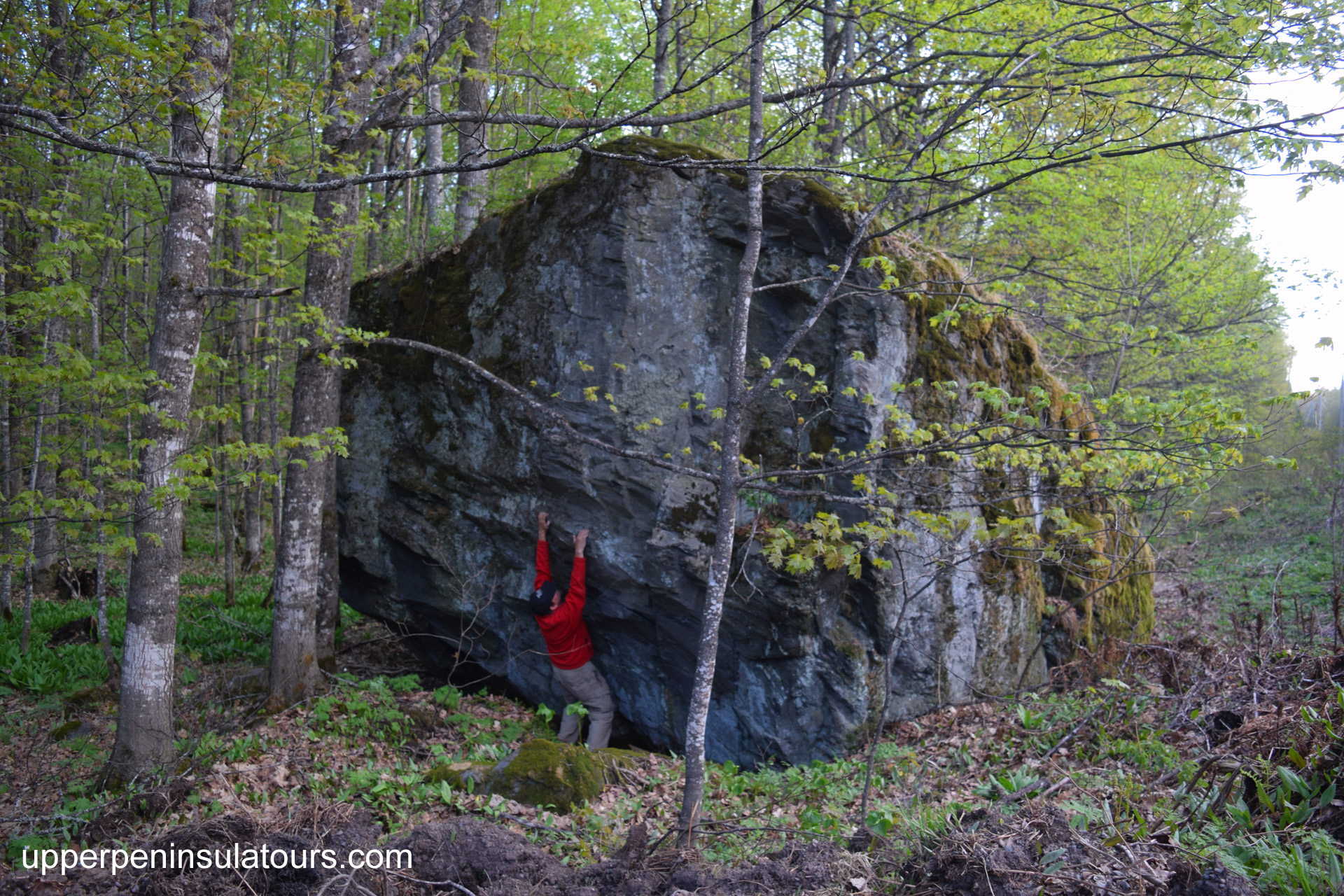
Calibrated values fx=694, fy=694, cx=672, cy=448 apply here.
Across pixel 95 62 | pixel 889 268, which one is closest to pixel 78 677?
pixel 95 62

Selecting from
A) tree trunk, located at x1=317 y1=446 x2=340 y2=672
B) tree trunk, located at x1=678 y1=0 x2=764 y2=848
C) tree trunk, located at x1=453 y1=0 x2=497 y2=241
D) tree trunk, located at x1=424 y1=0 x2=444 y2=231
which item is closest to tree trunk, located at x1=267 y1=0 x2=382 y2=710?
tree trunk, located at x1=317 y1=446 x2=340 y2=672

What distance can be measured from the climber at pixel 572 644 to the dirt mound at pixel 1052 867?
382 centimetres

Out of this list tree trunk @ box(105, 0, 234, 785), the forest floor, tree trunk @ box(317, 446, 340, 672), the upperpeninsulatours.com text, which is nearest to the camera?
the forest floor

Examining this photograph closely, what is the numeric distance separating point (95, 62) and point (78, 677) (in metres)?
6.53

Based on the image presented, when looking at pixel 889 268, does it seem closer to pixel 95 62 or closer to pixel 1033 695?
pixel 1033 695

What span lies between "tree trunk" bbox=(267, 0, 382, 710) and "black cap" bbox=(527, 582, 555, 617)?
2192 mm

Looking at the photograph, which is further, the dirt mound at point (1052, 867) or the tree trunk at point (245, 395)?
the tree trunk at point (245, 395)

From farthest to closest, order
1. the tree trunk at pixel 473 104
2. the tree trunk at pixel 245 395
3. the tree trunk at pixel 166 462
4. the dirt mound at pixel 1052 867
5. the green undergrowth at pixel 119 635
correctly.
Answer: the tree trunk at pixel 245 395
the tree trunk at pixel 473 104
the green undergrowth at pixel 119 635
the tree trunk at pixel 166 462
the dirt mound at pixel 1052 867

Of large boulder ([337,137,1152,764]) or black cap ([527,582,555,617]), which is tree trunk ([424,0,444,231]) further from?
black cap ([527,582,555,617])

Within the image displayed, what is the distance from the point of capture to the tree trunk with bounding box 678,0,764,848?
417 cm

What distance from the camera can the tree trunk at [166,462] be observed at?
16.6 ft

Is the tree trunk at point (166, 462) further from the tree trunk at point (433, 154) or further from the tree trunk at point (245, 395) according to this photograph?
the tree trunk at point (433, 154)

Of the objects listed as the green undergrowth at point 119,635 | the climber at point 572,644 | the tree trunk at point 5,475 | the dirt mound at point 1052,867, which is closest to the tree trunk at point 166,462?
the tree trunk at point 5,475

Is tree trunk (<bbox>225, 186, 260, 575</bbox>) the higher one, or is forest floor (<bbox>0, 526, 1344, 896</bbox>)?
tree trunk (<bbox>225, 186, 260, 575</bbox>)
